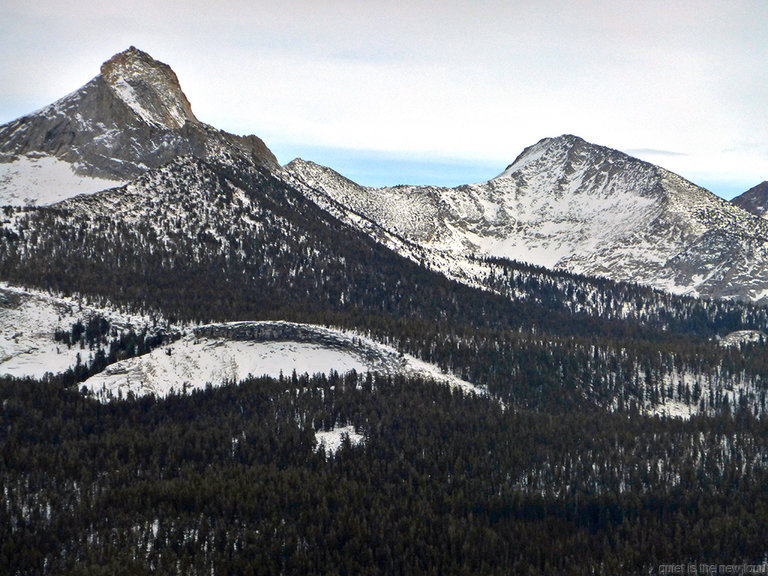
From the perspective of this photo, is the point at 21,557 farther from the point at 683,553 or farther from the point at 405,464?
the point at 683,553

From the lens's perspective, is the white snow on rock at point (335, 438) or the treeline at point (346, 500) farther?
the white snow on rock at point (335, 438)

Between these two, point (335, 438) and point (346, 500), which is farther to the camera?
point (335, 438)

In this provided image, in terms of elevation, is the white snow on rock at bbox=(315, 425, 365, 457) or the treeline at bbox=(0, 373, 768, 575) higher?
the white snow on rock at bbox=(315, 425, 365, 457)

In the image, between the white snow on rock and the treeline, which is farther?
the white snow on rock

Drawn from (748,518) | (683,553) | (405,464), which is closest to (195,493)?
(405,464)

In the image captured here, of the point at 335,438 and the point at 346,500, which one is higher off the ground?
the point at 335,438

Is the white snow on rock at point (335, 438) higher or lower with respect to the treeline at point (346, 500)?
higher

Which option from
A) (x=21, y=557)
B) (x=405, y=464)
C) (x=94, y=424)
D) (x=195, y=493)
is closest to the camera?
(x=21, y=557)

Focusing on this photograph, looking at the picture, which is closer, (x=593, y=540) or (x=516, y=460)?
(x=593, y=540)
